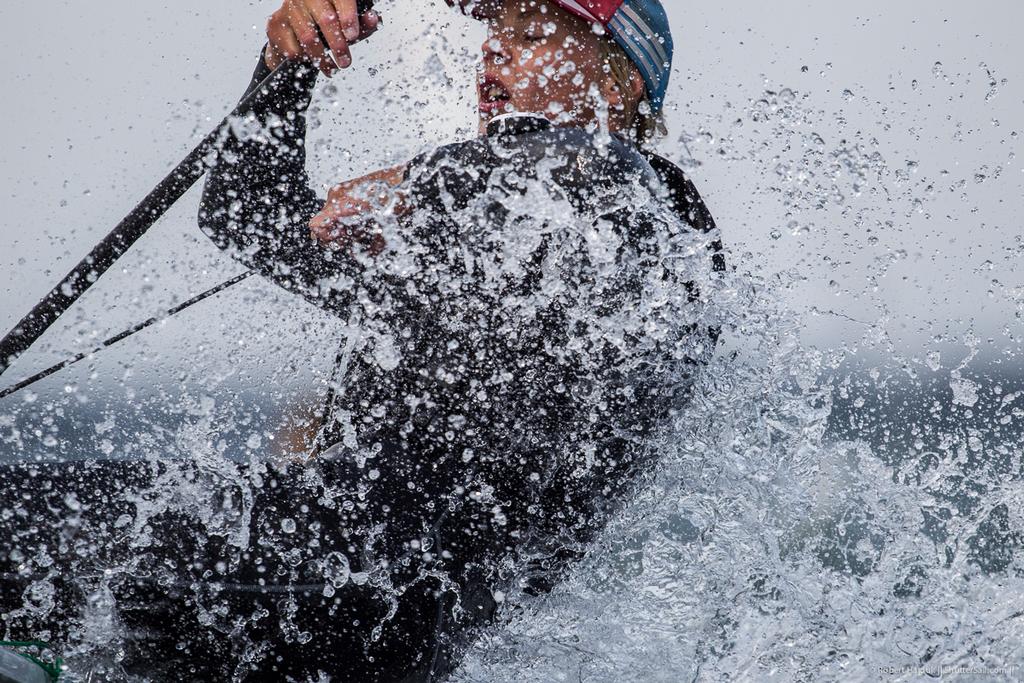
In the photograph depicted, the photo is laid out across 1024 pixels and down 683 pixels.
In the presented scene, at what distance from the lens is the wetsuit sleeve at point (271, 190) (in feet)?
6.85

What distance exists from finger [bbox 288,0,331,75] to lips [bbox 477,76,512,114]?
15.1 inches

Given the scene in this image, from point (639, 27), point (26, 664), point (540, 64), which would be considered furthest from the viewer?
point (639, 27)

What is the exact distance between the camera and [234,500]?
1608mm

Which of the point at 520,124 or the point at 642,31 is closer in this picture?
the point at 520,124

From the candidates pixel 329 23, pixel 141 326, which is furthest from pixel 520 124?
pixel 141 326

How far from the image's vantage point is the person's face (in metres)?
1.94

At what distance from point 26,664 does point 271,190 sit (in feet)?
3.79

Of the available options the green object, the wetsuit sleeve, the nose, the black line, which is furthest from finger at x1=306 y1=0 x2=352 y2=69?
the green object

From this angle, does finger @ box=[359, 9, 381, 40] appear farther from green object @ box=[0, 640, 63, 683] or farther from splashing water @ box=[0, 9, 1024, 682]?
green object @ box=[0, 640, 63, 683]

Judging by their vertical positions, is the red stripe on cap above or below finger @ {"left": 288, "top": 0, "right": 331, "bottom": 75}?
above

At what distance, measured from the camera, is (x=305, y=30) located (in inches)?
80.4

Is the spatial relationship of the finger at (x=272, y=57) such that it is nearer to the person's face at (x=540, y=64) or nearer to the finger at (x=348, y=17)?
Answer: the finger at (x=348, y=17)

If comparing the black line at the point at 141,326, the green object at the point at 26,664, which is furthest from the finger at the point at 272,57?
the green object at the point at 26,664

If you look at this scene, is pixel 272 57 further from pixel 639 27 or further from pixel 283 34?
pixel 639 27
